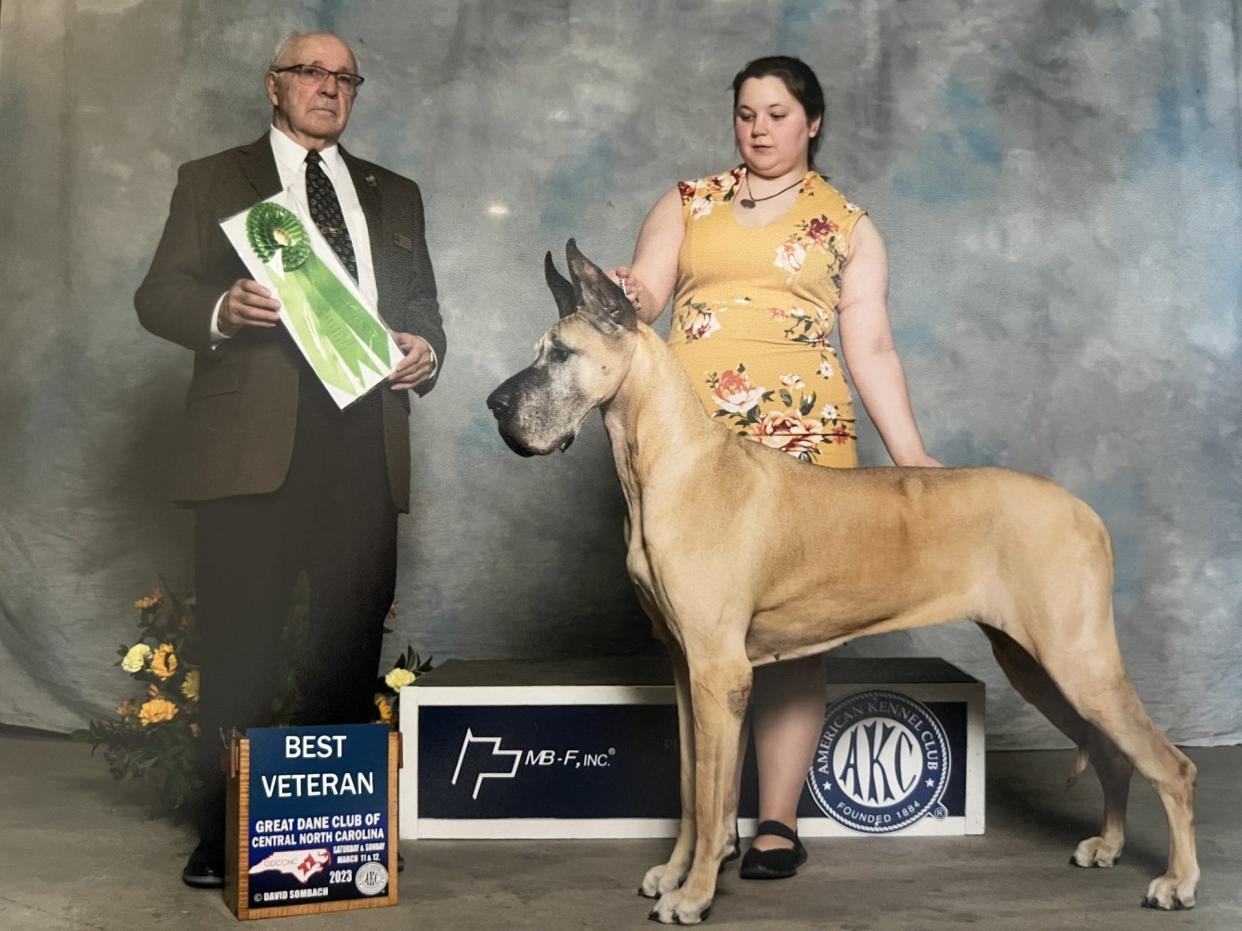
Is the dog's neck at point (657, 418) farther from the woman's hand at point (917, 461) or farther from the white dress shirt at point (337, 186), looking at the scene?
the white dress shirt at point (337, 186)

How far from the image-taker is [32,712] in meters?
5.10

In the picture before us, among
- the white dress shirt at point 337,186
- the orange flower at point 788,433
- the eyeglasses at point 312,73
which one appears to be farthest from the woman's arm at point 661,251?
the eyeglasses at point 312,73

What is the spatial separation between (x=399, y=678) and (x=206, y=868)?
2.73ft

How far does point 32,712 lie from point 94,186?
188 centimetres

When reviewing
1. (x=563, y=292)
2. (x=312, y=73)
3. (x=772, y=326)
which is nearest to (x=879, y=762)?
(x=772, y=326)

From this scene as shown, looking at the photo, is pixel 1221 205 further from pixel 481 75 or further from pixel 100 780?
pixel 100 780

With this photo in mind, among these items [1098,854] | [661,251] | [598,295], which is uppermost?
[661,251]

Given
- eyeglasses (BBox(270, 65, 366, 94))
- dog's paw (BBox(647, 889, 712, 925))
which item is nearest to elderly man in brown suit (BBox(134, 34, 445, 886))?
eyeglasses (BBox(270, 65, 366, 94))

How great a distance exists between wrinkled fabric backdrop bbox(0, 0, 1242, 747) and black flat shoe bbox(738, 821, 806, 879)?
5.15 feet

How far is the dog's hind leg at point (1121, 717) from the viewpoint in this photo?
3.03 meters

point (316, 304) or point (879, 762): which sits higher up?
point (316, 304)

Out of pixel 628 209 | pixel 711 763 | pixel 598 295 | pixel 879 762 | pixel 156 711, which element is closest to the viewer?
pixel 598 295

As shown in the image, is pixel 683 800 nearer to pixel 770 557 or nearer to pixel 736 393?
pixel 770 557

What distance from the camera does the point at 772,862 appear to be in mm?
3332
